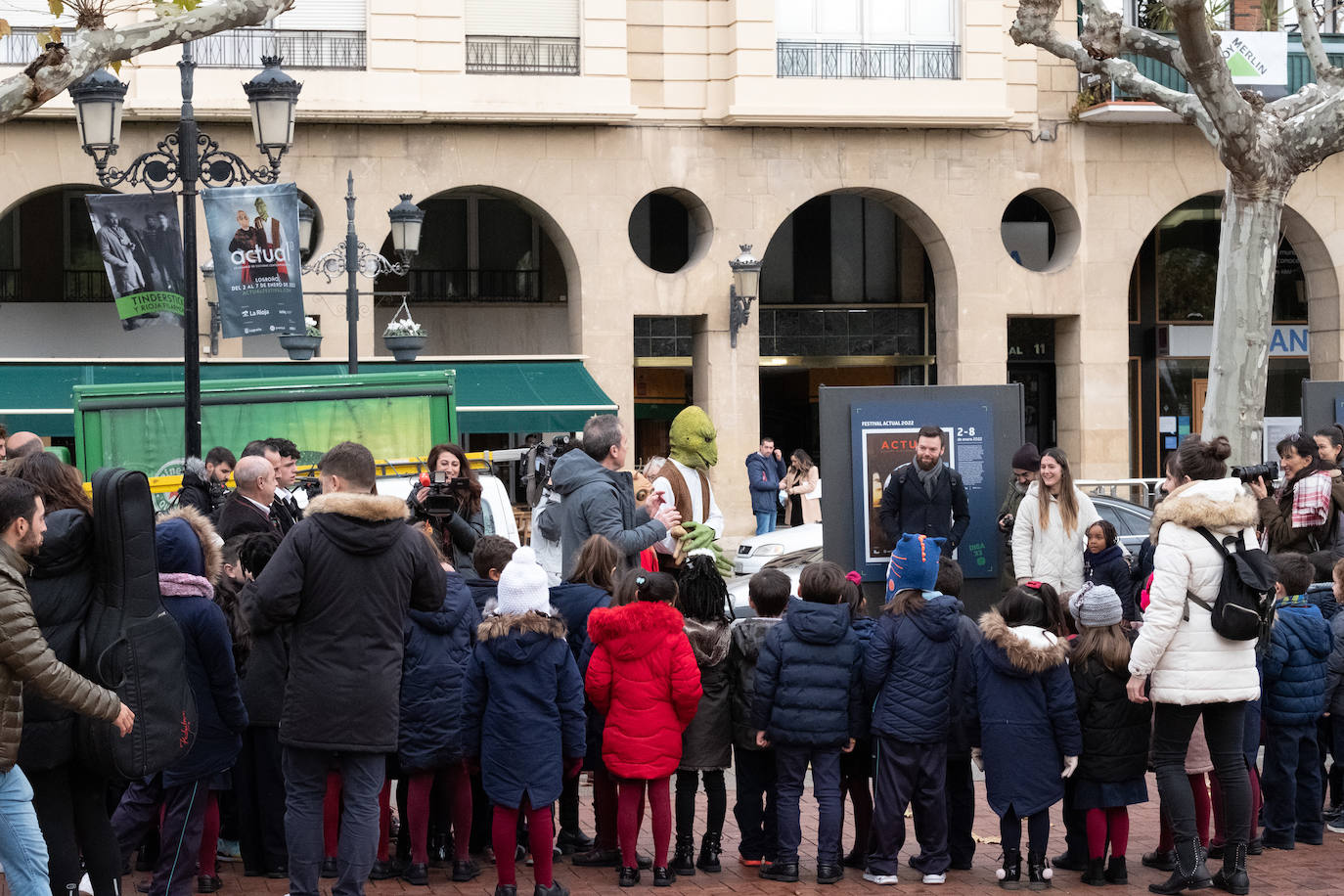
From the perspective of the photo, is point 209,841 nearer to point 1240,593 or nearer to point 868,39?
point 1240,593

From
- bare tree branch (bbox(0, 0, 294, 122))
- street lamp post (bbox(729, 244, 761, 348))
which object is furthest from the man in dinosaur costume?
street lamp post (bbox(729, 244, 761, 348))

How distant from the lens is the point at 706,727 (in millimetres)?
7867

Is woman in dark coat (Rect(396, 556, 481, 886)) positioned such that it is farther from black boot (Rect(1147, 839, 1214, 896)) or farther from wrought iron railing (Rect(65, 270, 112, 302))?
wrought iron railing (Rect(65, 270, 112, 302))

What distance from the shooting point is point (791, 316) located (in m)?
28.4

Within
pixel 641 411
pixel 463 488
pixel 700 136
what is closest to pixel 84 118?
pixel 463 488

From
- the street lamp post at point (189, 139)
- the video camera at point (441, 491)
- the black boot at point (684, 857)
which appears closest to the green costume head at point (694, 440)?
the video camera at point (441, 491)

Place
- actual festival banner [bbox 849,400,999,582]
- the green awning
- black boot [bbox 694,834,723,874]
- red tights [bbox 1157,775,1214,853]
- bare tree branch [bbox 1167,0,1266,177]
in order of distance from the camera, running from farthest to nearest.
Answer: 1. the green awning
2. bare tree branch [bbox 1167,0,1266,177]
3. actual festival banner [bbox 849,400,999,582]
4. red tights [bbox 1157,775,1214,853]
5. black boot [bbox 694,834,723,874]

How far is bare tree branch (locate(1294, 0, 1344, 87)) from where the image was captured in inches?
545

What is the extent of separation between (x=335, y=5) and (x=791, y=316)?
9.30 m

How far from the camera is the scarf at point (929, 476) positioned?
11.3 metres

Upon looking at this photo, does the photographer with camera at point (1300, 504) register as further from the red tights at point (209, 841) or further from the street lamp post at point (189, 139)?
the street lamp post at point (189, 139)

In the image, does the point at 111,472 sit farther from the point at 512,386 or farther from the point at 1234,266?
the point at 512,386

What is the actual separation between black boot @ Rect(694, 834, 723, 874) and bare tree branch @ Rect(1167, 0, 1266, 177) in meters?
7.21

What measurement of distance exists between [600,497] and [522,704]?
1.93 meters
